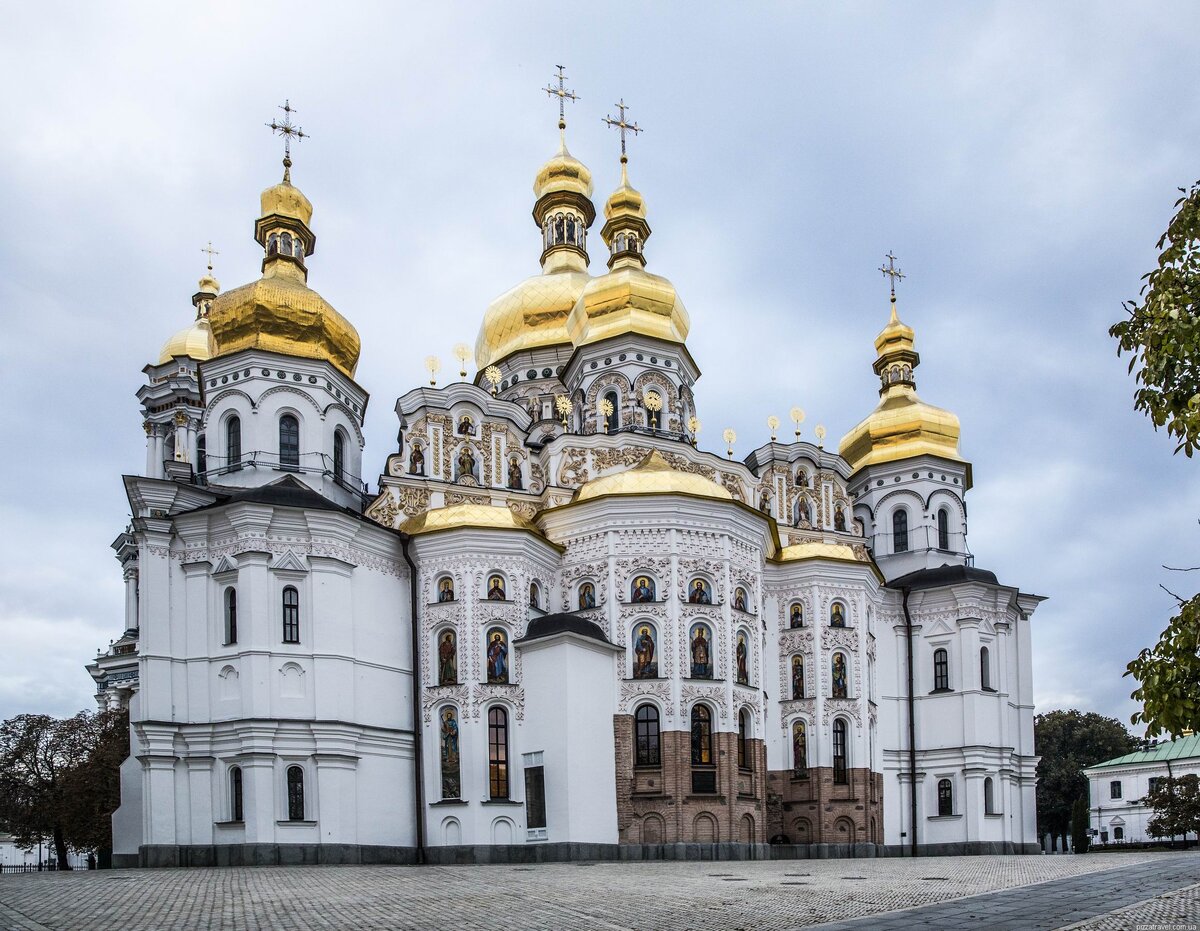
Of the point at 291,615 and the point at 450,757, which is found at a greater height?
the point at 291,615

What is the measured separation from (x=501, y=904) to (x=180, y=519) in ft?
63.5

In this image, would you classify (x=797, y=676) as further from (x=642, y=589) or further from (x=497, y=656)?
(x=497, y=656)

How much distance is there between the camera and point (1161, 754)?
225ft

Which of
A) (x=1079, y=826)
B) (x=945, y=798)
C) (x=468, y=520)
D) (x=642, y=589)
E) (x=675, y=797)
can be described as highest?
(x=468, y=520)

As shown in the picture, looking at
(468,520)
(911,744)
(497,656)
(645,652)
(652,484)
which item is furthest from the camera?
(911,744)

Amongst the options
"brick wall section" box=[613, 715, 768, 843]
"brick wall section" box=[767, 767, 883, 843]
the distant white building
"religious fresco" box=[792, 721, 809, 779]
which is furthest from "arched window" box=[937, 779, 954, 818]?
the distant white building

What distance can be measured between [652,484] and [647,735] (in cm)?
684

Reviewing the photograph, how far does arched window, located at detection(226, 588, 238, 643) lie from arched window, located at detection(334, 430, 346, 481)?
6830 mm

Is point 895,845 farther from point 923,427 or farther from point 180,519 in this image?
point 180,519

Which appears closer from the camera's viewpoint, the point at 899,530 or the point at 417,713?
the point at 417,713

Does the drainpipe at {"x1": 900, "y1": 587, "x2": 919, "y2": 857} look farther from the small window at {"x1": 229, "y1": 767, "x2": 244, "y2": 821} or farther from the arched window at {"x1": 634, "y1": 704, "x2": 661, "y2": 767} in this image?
the small window at {"x1": 229, "y1": 767, "x2": 244, "y2": 821}

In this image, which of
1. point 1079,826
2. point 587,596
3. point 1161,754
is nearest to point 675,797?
point 587,596

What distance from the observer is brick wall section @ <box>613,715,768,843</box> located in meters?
32.9

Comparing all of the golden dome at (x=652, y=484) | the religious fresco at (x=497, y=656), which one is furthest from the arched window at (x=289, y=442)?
the golden dome at (x=652, y=484)
